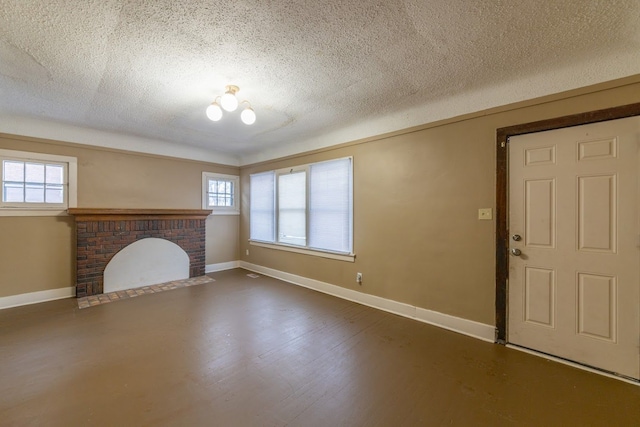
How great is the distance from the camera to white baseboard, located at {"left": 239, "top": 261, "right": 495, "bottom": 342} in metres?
2.70

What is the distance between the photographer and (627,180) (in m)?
2.01

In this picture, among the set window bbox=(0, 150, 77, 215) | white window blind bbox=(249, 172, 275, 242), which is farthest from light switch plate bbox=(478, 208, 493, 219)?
window bbox=(0, 150, 77, 215)

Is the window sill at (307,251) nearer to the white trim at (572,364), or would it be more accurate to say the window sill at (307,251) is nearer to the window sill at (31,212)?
the white trim at (572,364)

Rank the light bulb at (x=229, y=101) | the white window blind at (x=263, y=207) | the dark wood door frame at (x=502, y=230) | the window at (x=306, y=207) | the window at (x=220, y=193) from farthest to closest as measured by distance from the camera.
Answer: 1. the window at (x=220, y=193)
2. the white window blind at (x=263, y=207)
3. the window at (x=306, y=207)
4. the dark wood door frame at (x=502, y=230)
5. the light bulb at (x=229, y=101)

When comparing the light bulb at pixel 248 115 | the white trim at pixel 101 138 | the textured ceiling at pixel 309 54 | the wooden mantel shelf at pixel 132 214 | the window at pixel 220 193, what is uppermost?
the textured ceiling at pixel 309 54

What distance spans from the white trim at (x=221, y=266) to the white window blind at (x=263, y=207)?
32.7 inches

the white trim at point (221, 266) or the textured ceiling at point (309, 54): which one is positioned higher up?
the textured ceiling at point (309, 54)

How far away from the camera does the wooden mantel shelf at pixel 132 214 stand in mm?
3869

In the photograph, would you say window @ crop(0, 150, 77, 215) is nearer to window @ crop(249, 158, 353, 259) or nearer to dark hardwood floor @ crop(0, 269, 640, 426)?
dark hardwood floor @ crop(0, 269, 640, 426)

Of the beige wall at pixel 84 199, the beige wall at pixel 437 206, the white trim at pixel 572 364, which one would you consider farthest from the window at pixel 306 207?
the white trim at pixel 572 364

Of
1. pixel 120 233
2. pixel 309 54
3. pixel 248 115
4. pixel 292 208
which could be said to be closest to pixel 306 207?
pixel 292 208

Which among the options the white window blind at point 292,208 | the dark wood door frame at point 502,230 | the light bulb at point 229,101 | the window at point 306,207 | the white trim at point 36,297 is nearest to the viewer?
the light bulb at point 229,101

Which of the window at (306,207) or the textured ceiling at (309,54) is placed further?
the window at (306,207)

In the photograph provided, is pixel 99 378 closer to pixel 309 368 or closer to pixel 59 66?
pixel 309 368
